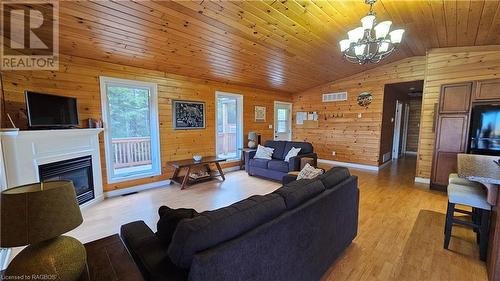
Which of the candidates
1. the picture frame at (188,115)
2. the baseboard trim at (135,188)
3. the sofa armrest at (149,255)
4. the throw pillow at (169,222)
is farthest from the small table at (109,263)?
the picture frame at (188,115)

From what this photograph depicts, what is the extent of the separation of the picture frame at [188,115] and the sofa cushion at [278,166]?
1.75 m

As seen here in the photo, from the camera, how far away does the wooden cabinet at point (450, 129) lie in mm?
3553

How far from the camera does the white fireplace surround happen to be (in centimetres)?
222

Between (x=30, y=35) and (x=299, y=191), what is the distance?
3424mm

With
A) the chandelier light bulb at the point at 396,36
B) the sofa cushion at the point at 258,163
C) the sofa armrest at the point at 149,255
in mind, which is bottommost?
the sofa cushion at the point at 258,163

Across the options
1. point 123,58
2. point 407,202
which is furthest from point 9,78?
point 407,202

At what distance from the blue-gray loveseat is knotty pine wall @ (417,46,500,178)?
2196mm

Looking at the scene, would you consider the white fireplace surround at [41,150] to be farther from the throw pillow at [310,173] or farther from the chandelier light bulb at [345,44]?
the chandelier light bulb at [345,44]

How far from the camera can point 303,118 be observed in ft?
22.8

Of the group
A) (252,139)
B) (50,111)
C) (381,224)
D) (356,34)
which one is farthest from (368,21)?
(50,111)

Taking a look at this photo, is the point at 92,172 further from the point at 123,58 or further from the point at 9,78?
the point at 123,58

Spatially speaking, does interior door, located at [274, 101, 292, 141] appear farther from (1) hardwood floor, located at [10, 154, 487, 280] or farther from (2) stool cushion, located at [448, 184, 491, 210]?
(2) stool cushion, located at [448, 184, 491, 210]

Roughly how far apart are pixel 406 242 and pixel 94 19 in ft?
13.9

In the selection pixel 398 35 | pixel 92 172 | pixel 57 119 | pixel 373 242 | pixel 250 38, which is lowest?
pixel 373 242
